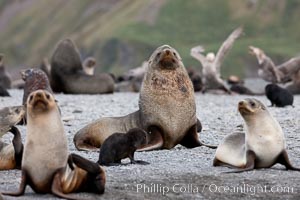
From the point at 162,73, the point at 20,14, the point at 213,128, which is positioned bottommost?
the point at 20,14

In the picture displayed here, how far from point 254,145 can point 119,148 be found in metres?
1.40

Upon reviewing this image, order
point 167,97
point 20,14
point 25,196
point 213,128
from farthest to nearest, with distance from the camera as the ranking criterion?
1. point 20,14
2. point 213,128
3. point 167,97
4. point 25,196

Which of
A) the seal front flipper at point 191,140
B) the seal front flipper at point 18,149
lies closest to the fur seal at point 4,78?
the seal front flipper at point 191,140

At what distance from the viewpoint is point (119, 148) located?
34.3 feet

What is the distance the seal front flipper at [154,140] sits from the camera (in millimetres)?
11628

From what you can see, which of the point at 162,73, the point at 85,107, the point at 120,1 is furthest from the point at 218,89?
the point at 120,1

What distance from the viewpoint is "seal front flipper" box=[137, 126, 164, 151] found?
1163 centimetres

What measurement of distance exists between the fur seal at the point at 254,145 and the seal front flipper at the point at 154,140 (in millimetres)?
1319

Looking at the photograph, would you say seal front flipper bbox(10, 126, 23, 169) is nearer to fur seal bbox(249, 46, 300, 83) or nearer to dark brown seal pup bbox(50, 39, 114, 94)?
dark brown seal pup bbox(50, 39, 114, 94)

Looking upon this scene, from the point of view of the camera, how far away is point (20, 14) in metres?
93.1

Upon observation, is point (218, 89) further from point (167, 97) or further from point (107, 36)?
point (107, 36)

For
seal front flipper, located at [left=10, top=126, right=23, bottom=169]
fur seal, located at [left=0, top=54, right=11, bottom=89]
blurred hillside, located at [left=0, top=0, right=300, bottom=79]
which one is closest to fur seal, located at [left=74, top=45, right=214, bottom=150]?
seal front flipper, located at [left=10, top=126, right=23, bottom=169]

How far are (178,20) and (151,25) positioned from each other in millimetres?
2120

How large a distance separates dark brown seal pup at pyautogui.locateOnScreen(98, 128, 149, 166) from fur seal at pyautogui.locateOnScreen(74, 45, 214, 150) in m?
1.11
